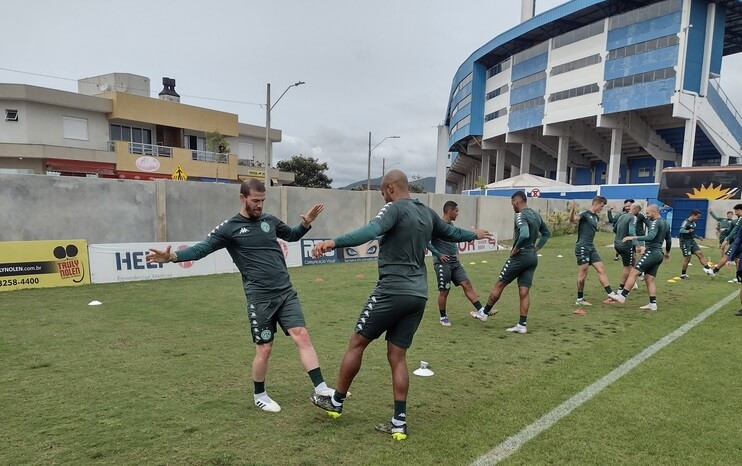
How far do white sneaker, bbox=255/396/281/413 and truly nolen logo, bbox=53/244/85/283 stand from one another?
8.39 m

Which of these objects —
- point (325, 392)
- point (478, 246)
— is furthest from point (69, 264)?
point (478, 246)

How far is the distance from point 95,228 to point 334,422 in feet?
36.9

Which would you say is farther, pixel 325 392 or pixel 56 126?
pixel 56 126

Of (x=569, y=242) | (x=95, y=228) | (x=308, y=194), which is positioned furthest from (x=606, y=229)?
(x=95, y=228)

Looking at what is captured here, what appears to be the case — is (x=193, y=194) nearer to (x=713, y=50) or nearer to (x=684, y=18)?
(x=684, y=18)

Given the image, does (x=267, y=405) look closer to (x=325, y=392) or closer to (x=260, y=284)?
(x=325, y=392)

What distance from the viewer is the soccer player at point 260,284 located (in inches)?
158

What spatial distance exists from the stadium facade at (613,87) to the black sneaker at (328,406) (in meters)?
40.0

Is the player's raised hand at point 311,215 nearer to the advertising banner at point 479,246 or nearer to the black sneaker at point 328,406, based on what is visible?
the black sneaker at point 328,406

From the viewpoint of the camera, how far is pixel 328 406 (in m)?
3.88

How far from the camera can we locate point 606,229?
29719 millimetres

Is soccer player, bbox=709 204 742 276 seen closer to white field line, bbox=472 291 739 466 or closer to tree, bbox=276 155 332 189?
white field line, bbox=472 291 739 466

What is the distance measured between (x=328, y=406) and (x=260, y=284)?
1.16 metres

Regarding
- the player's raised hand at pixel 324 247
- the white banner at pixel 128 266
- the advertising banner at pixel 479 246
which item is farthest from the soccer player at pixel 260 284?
the advertising banner at pixel 479 246
